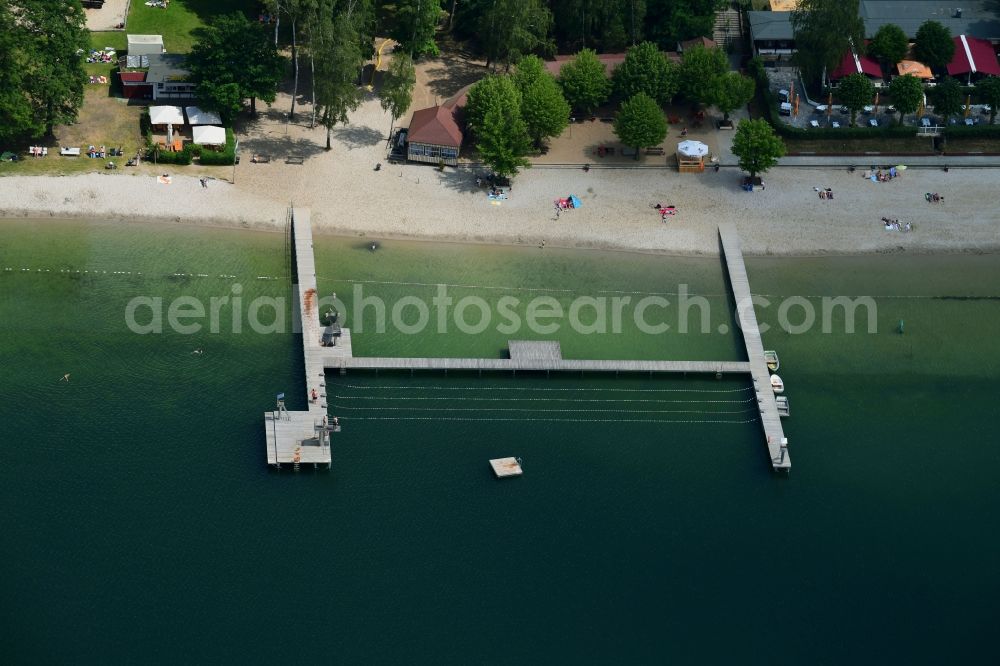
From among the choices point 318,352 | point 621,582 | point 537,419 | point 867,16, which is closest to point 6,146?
point 318,352

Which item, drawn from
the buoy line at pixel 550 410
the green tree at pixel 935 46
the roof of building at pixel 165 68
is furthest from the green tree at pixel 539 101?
the green tree at pixel 935 46

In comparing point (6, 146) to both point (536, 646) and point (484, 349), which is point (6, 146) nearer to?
point (484, 349)

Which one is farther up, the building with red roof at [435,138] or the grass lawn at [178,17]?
the grass lawn at [178,17]

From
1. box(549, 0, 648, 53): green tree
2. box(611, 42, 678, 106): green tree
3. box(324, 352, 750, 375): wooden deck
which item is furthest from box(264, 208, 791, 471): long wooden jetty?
box(549, 0, 648, 53): green tree

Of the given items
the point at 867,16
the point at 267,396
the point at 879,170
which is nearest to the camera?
the point at 267,396

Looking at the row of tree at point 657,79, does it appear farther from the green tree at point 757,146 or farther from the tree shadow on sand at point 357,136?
the tree shadow on sand at point 357,136

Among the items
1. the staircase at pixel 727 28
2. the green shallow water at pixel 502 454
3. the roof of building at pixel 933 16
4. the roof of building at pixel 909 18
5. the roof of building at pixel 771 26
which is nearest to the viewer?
the green shallow water at pixel 502 454

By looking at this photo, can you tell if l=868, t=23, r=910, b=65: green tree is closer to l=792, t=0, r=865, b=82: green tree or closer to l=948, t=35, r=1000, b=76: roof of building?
l=792, t=0, r=865, b=82: green tree
